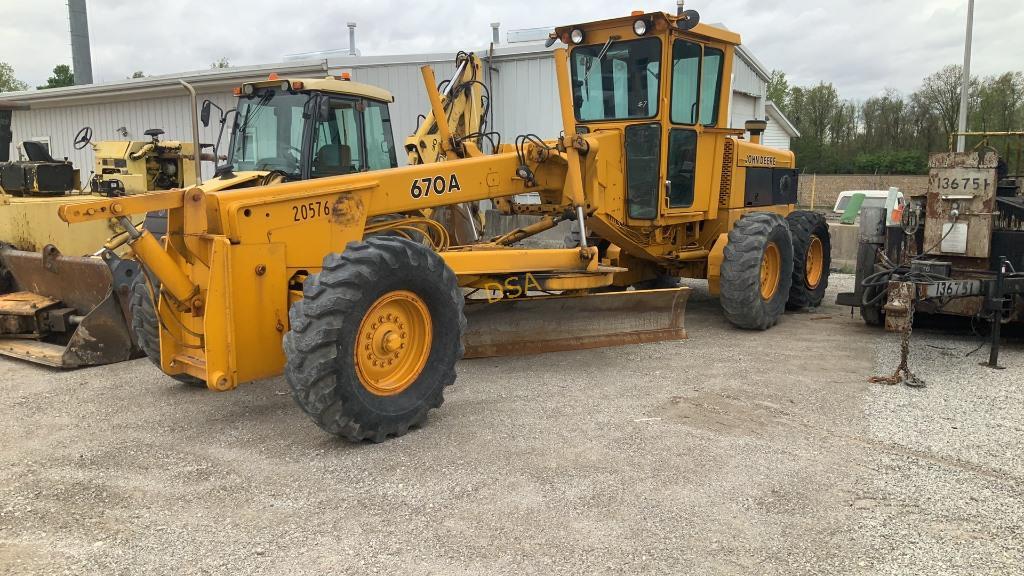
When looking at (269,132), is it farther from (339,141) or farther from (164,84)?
(164,84)

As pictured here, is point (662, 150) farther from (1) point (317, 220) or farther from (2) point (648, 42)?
(1) point (317, 220)

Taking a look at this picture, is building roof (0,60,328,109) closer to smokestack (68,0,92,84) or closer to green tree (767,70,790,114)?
smokestack (68,0,92,84)

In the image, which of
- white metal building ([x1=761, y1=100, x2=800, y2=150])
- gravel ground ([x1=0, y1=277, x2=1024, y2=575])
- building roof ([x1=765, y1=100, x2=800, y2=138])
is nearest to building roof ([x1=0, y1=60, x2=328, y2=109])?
gravel ground ([x1=0, y1=277, x2=1024, y2=575])

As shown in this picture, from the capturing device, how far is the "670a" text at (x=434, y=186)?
5.86 meters

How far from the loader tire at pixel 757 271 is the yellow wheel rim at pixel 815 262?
1.47 m

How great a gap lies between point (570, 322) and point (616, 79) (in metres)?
2.35

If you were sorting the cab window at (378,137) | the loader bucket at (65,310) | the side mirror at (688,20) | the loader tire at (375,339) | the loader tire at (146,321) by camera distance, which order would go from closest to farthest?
Answer: the loader tire at (375,339) < the loader tire at (146,321) < the loader bucket at (65,310) < the side mirror at (688,20) < the cab window at (378,137)

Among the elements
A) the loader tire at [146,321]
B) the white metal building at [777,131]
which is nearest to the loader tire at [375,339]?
the loader tire at [146,321]

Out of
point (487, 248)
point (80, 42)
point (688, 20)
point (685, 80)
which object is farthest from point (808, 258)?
point (80, 42)

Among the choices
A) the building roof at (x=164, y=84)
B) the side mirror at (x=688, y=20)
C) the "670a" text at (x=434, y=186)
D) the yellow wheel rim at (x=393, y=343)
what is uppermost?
the building roof at (x=164, y=84)

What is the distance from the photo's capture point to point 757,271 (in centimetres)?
768

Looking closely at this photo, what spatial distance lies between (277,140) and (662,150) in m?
3.57

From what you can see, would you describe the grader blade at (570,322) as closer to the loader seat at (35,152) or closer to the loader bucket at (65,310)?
the loader bucket at (65,310)

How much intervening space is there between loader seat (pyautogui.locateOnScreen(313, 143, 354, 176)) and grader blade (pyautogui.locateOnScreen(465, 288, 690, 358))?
77.5 inches
